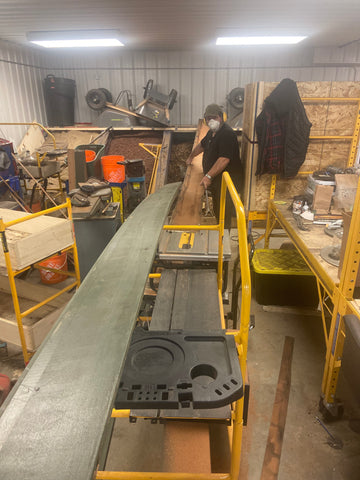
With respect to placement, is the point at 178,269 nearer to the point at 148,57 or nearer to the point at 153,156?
the point at 153,156

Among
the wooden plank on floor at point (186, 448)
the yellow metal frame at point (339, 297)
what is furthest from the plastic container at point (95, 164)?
the wooden plank on floor at point (186, 448)

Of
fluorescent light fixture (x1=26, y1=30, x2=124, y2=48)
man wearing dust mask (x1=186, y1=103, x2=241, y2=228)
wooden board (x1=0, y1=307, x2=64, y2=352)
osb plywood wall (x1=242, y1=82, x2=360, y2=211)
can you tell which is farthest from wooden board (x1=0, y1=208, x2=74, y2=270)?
fluorescent light fixture (x1=26, y1=30, x2=124, y2=48)

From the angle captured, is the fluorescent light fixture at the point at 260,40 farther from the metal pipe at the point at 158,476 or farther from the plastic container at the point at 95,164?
the metal pipe at the point at 158,476

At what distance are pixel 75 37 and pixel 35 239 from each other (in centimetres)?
571

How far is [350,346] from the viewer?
1.73 meters

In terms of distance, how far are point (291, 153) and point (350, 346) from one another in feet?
8.90

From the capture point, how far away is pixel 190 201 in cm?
457

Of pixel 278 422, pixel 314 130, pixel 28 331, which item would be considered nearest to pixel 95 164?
pixel 314 130

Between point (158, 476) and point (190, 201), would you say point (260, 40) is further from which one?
point (158, 476)

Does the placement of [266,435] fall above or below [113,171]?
below

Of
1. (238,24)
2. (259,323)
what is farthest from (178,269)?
(238,24)

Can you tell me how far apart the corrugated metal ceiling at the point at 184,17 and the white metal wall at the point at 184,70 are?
1.67 m

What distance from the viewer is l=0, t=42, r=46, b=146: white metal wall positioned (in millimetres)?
7367

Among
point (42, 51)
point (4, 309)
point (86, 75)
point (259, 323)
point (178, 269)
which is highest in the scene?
point (42, 51)
